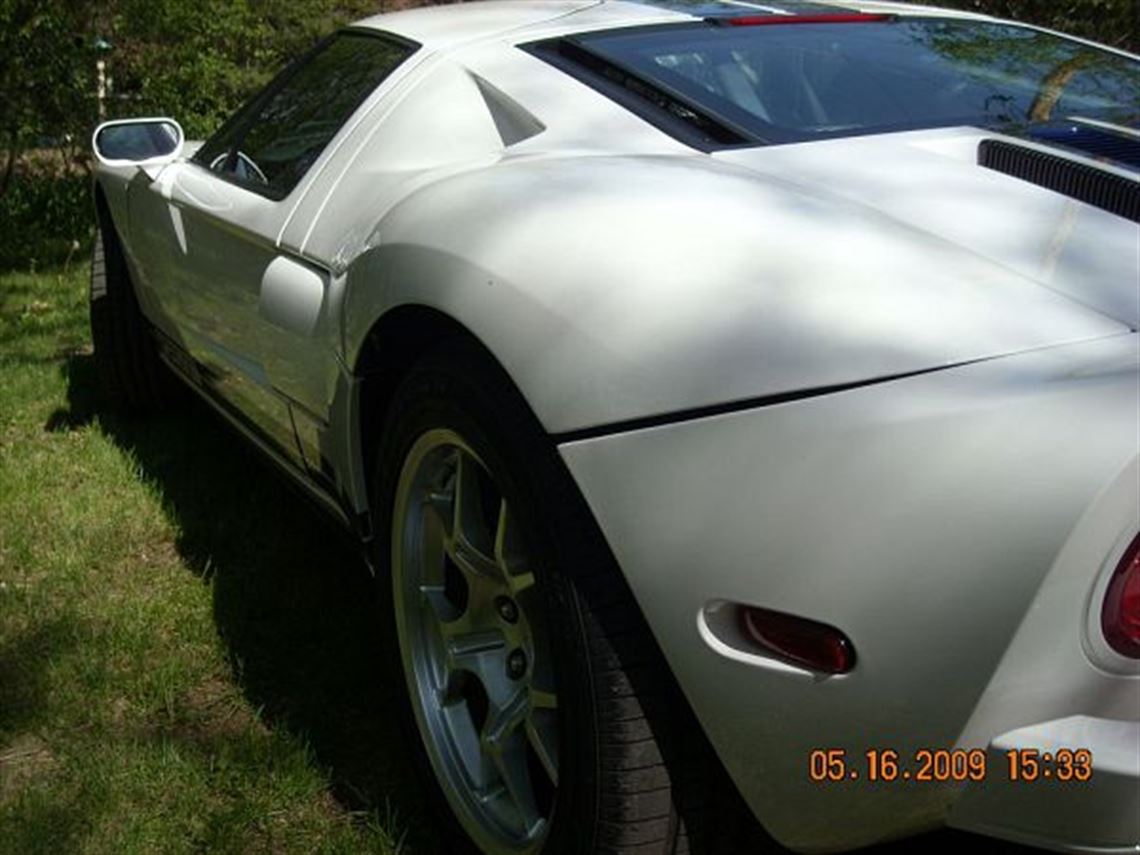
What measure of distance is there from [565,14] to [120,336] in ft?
7.09


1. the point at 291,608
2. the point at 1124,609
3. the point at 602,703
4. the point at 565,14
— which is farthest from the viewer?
the point at 291,608

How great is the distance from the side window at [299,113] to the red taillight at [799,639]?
181 centimetres

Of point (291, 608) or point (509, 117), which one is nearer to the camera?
point (509, 117)

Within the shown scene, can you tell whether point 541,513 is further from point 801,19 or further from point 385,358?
point 801,19

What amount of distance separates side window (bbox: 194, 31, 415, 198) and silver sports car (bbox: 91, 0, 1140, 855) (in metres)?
0.43

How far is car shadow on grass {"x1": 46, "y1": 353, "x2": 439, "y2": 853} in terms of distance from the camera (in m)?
2.71

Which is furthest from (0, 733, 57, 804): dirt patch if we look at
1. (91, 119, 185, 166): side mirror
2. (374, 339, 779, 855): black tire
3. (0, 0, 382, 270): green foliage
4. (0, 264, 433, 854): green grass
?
(0, 0, 382, 270): green foliage

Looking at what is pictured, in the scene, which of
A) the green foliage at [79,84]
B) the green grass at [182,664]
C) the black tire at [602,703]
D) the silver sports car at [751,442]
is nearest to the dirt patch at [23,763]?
the green grass at [182,664]

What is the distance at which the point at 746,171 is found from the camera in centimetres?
210

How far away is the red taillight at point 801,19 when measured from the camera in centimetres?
303

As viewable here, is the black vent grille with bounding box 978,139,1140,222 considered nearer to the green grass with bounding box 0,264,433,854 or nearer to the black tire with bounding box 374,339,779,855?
the black tire with bounding box 374,339,779,855

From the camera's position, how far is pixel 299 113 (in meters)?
3.49

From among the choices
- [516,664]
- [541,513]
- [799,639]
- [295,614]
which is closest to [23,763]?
[295,614]

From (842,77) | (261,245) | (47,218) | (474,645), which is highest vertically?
(842,77)
